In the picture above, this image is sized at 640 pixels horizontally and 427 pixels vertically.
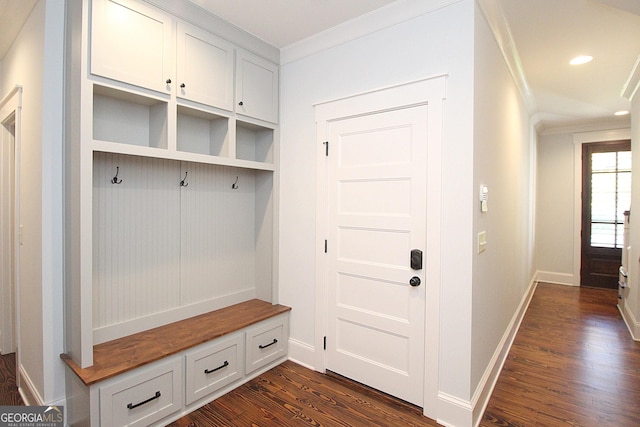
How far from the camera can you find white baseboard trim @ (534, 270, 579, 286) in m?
5.76

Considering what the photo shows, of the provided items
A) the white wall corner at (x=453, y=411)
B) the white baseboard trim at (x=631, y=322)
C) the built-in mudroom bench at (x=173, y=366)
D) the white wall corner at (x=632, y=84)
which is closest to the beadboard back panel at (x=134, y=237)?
the built-in mudroom bench at (x=173, y=366)

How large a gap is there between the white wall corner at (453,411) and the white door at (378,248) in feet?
0.48

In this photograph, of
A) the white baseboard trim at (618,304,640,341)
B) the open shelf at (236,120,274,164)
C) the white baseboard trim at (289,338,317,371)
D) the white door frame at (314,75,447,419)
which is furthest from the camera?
the white baseboard trim at (618,304,640,341)

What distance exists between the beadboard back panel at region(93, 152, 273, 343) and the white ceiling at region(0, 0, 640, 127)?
120 centimetres

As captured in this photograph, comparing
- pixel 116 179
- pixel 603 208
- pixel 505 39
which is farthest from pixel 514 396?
pixel 603 208

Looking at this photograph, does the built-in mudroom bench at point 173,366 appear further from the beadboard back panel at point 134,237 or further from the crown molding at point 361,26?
the crown molding at point 361,26

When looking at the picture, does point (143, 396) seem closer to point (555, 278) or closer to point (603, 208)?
point (555, 278)

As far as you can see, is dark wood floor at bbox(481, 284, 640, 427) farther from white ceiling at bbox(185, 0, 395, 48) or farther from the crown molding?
white ceiling at bbox(185, 0, 395, 48)

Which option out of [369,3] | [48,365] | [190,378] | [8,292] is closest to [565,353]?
[190,378]

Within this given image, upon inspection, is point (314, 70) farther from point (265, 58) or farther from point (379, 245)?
point (379, 245)

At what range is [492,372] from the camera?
253cm

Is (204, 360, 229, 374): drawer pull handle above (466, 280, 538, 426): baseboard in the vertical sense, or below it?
above

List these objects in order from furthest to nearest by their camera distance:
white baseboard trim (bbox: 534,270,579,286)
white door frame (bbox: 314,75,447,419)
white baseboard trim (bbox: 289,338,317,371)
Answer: white baseboard trim (bbox: 534,270,579,286) < white baseboard trim (bbox: 289,338,317,371) < white door frame (bbox: 314,75,447,419)

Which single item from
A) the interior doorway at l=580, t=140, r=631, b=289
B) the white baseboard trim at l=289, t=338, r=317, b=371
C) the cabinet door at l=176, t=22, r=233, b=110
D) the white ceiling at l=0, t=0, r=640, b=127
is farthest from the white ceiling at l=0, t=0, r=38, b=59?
the interior doorway at l=580, t=140, r=631, b=289
